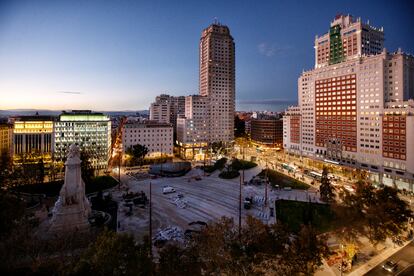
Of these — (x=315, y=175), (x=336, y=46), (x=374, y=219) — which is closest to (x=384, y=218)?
(x=374, y=219)

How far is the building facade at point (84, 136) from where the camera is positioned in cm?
9950

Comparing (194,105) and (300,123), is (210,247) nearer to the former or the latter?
(300,123)

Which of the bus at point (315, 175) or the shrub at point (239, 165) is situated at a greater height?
the shrub at point (239, 165)

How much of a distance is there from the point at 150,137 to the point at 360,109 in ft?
278

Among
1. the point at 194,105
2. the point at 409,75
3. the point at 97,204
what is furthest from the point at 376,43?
the point at 97,204

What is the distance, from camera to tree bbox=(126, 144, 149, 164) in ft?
345

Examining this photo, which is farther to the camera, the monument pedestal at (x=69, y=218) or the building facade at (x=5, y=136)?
the building facade at (x=5, y=136)

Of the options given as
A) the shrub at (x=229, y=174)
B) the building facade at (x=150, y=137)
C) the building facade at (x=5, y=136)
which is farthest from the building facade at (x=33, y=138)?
the shrub at (x=229, y=174)

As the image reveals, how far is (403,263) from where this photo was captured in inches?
1369

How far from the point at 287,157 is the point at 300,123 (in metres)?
19.1

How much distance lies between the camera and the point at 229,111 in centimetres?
14825

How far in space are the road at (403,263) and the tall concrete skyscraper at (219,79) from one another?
109 meters

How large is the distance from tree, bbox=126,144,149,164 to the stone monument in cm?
6168

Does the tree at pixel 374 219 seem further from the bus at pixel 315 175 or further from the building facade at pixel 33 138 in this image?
the building facade at pixel 33 138
